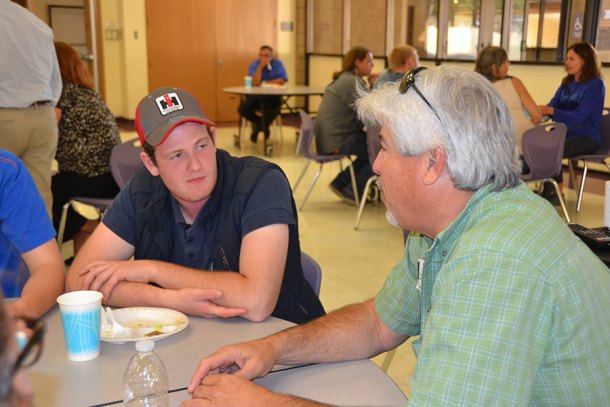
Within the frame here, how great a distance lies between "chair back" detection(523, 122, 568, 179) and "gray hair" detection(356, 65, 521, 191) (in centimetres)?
381

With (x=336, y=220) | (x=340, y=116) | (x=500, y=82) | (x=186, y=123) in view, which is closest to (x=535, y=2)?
(x=500, y=82)

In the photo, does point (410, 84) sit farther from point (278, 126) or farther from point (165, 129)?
point (278, 126)

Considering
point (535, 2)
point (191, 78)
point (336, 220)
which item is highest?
point (535, 2)

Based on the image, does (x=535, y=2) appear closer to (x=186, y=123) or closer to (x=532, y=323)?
(x=186, y=123)

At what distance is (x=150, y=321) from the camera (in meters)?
1.67

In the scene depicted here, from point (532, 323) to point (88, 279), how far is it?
119cm

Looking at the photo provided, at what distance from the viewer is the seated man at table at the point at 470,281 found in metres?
1.07

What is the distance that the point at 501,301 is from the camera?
1.08 m

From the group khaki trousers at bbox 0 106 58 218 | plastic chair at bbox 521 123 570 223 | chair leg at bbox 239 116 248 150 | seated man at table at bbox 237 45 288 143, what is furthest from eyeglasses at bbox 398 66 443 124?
chair leg at bbox 239 116 248 150

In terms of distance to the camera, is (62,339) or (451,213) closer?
(451,213)

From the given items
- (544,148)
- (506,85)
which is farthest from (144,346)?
(506,85)

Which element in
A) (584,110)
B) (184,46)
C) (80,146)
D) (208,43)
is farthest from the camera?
(208,43)

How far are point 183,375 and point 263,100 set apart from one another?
7796mm

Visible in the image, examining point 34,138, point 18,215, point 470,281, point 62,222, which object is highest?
point 470,281
